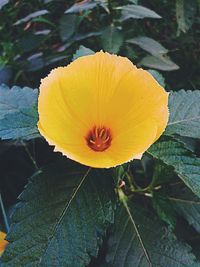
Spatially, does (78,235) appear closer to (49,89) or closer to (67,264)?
(67,264)

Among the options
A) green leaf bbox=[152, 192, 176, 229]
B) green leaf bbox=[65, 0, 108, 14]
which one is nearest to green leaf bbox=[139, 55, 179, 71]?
green leaf bbox=[65, 0, 108, 14]

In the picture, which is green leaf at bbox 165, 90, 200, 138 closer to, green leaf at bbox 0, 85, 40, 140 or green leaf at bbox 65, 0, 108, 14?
green leaf at bbox 0, 85, 40, 140

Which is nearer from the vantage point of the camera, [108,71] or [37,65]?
[108,71]

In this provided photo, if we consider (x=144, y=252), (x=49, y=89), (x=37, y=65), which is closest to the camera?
(x=49, y=89)

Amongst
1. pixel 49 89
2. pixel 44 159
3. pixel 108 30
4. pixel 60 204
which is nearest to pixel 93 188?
pixel 60 204

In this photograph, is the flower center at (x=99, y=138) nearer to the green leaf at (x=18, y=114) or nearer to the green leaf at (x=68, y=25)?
the green leaf at (x=18, y=114)

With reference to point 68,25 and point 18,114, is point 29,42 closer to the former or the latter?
point 68,25

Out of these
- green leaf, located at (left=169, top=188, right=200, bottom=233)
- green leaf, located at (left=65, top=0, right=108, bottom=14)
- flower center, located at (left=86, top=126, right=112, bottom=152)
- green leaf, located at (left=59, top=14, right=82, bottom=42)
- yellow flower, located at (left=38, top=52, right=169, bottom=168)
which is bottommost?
green leaf, located at (left=169, top=188, right=200, bottom=233)
